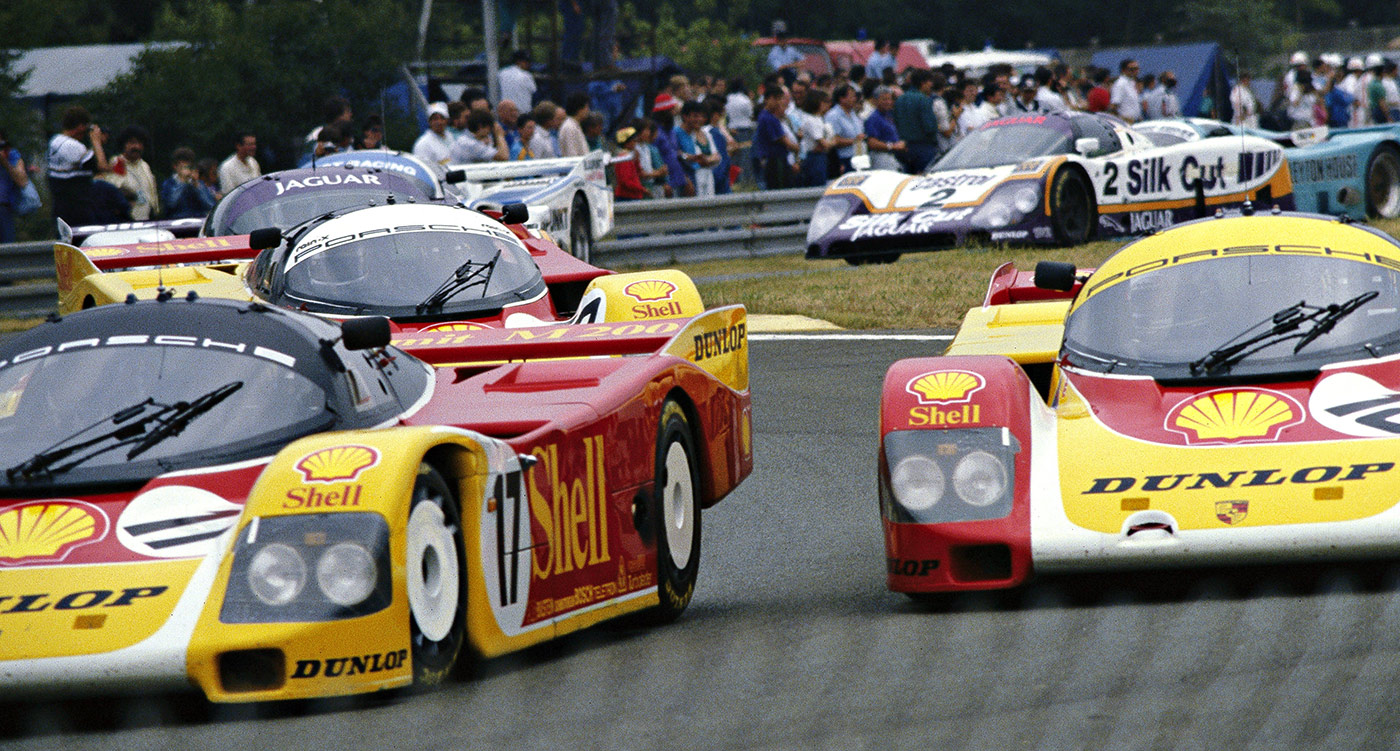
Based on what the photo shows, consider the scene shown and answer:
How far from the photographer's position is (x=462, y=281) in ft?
33.2

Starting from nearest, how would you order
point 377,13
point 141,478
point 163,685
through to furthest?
1. point 163,685
2. point 141,478
3. point 377,13

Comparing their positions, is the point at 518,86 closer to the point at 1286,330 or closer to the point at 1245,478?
the point at 1286,330

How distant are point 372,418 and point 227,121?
2521 cm

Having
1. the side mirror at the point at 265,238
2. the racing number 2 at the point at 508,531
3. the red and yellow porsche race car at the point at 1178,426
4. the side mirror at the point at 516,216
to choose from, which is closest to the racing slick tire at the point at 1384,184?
the side mirror at the point at 516,216

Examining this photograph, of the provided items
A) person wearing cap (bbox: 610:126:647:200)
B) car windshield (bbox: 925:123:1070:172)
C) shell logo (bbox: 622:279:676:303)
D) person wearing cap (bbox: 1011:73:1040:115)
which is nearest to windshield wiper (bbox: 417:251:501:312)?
shell logo (bbox: 622:279:676:303)

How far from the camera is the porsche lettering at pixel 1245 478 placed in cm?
574

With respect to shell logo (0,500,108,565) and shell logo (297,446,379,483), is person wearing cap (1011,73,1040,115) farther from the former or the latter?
shell logo (0,500,108,565)

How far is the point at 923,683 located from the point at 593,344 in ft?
9.65

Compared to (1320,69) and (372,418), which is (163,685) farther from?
(1320,69)

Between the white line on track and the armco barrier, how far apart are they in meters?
4.70

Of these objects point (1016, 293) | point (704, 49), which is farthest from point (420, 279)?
point (704, 49)

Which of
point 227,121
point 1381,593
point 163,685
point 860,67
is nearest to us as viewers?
point 163,685

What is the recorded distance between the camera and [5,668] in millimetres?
4688

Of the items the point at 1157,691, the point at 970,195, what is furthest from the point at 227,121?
the point at 1157,691
